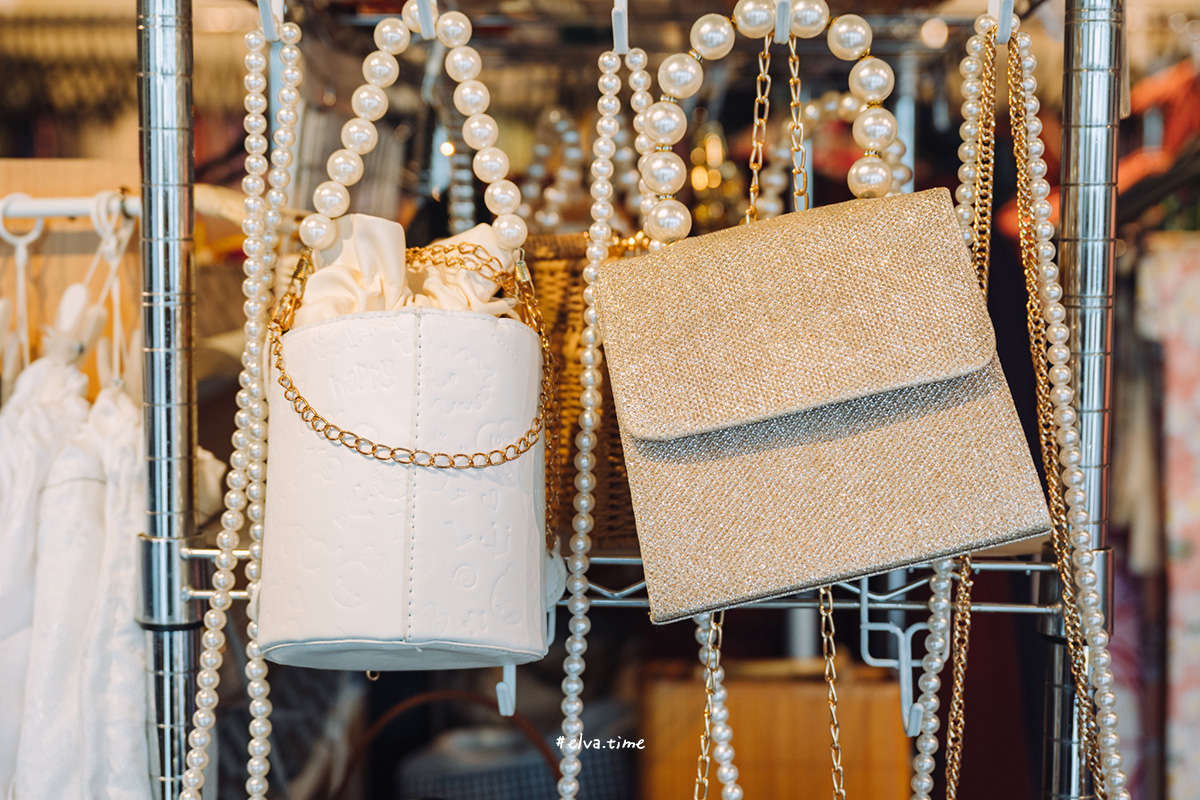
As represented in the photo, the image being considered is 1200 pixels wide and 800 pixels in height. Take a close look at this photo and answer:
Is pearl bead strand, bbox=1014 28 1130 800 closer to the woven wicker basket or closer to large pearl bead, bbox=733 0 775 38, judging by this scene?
large pearl bead, bbox=733 0 775 38

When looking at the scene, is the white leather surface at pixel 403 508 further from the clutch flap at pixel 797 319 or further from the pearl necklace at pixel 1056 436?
the pearl necklace at pixel 1056 436

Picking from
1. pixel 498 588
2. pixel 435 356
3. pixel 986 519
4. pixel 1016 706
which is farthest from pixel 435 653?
pixel 1016 706

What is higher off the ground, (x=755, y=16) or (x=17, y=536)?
(x=755, y=16)

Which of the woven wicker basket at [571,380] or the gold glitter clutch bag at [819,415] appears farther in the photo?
the woven wicker basket at [571,380]

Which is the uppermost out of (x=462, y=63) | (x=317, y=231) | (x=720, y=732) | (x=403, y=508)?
(x=462, y=63)

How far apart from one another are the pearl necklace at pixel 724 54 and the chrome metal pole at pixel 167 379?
11.9 inches

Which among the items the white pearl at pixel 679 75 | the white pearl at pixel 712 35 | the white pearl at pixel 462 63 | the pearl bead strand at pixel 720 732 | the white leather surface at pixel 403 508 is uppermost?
the white pearl at pixel 712 35

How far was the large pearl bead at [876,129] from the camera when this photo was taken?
476 millimetres

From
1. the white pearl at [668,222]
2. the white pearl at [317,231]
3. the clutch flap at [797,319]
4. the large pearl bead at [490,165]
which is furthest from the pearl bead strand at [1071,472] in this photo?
the white pearl at [317,231]

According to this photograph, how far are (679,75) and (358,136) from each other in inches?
7.7

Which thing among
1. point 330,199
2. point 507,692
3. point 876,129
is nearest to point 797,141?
point 876,129

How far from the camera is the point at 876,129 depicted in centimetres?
48

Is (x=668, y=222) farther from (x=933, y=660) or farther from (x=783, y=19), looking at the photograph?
(x=933, y=660)

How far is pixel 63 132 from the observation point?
95cm
